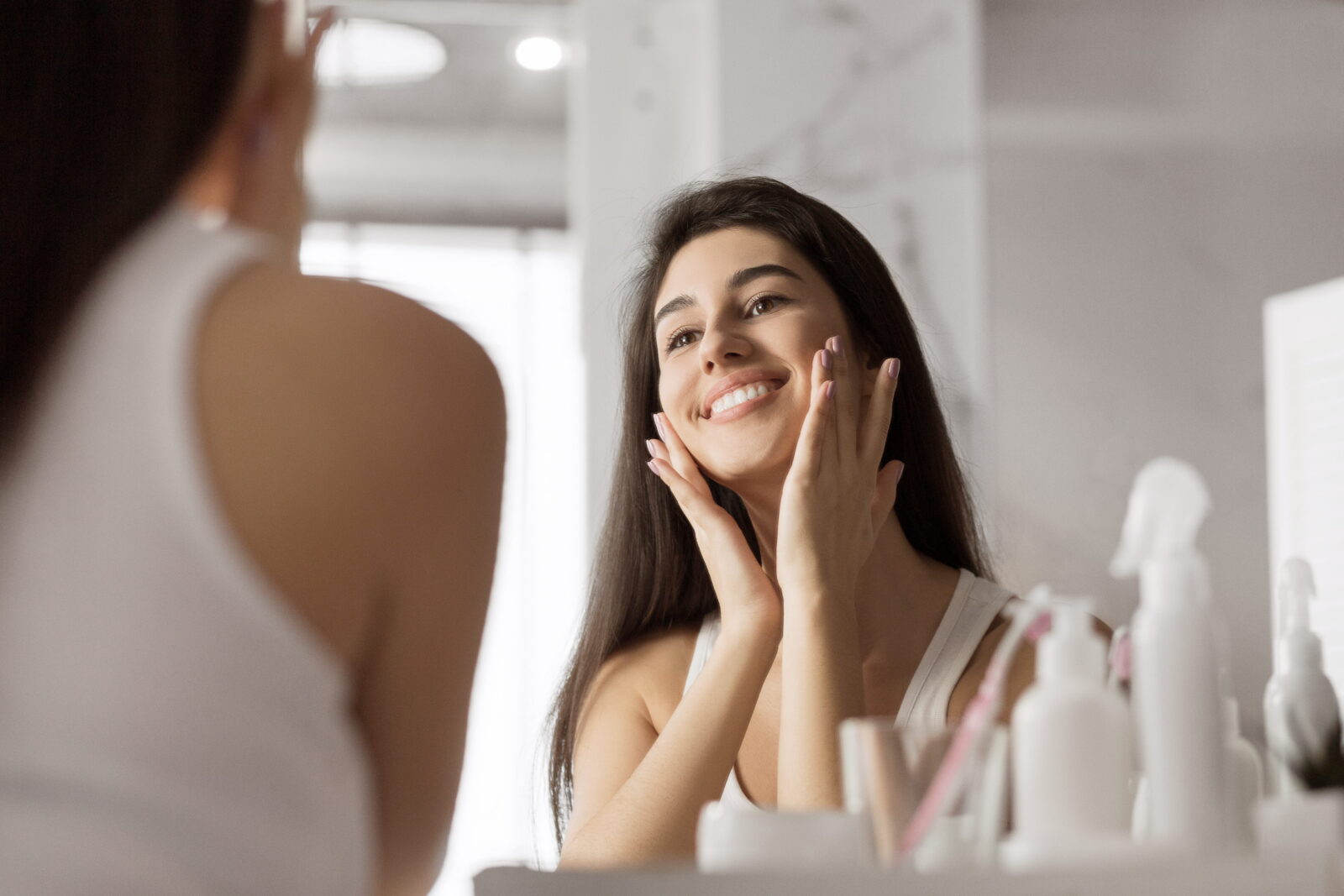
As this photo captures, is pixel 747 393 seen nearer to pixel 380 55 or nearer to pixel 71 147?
pixel 71 147

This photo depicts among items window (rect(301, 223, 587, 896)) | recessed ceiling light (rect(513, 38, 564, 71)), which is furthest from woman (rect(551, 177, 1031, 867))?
window (rect(301, 223, 587, 896))

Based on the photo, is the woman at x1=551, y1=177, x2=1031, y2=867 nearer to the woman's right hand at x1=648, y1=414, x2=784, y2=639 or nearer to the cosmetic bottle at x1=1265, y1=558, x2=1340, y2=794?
the woman's right hand at x1=648, y1=414, x2=784, y2=639

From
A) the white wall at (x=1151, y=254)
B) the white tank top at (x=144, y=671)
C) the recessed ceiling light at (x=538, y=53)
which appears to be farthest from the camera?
the recessed ceiling light at (x=538, y=53)

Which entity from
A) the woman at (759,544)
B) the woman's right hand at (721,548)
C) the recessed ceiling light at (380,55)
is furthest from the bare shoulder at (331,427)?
the recessed ceiling light at (380,55)

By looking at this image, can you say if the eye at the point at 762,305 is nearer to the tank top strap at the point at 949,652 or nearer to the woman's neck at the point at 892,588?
the woman's neck at the point at 892,588


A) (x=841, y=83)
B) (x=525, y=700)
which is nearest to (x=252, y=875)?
(x=841, y=83)

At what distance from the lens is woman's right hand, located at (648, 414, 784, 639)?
1115mm

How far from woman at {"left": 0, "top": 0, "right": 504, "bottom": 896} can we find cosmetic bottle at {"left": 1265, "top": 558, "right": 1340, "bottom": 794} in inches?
21.1

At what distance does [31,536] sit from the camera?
46cm

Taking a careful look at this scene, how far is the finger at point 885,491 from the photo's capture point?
1181 mm

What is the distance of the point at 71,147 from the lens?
48 centimetres

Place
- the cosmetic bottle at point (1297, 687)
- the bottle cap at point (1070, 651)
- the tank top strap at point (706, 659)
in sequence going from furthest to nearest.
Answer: the tank top strap at point (706, 659) → the cosmetic bottle at point (1297, 687) → the bottle cap at point (1070, 651)

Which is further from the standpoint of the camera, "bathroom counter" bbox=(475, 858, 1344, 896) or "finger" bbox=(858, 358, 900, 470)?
"finger" bbox=(858, 358, 900, 470)

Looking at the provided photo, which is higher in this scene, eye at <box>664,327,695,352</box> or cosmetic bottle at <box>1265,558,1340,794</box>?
eye at <box>664,327,695,352</box>
